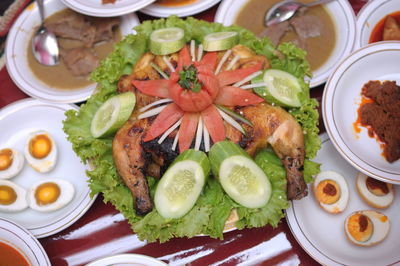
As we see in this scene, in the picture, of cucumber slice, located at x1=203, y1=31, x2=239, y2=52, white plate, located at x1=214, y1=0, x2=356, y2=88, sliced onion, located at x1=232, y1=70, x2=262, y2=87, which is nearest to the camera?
sliced onion, located at x1=232, y1=70, x2=262, y2=87

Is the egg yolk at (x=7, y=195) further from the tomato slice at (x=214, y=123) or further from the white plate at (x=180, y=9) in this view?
the white plate at (x=180, y=9)

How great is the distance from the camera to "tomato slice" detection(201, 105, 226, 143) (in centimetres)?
229

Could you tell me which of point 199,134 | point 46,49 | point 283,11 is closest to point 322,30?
point 283,11

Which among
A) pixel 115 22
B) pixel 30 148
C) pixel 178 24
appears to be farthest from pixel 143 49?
pixel 30 148

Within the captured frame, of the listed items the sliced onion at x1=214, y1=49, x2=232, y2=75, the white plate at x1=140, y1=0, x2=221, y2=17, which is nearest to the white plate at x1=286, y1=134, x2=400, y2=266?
the sliced onion at x1=214, y1=49, x2=232, y2=75

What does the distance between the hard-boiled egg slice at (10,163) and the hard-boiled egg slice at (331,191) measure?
2.05 meters

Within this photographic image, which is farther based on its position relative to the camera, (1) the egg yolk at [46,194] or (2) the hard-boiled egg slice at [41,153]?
(2) the hard-boiled egg slice at [41,153]

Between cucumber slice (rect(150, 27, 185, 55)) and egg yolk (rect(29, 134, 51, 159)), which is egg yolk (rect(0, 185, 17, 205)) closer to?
egg yolk (rect(29, 134, 51, 159))

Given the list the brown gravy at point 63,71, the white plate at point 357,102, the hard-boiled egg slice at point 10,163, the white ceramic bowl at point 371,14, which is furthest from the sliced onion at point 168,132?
the white ceramic bowl at point 371,14

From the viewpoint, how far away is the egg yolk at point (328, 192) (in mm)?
Answer: 2430

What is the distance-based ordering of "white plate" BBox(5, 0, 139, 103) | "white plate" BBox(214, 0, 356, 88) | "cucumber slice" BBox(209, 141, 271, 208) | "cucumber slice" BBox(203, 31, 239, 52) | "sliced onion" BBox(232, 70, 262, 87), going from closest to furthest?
"cucumber slice" BBox(209, 141, 271, 208), "sliced onion" BBox(232, 70, 262, 87), "cucumber slice" BBox(203, 31, 239, 52), "white plate" BBox(214, 0, 356, 88), "white plate" BBox(5, 0, 139, 103)

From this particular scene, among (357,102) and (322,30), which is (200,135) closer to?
(357,102)

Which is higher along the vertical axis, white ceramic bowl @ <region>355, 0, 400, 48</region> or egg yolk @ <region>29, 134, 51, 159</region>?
white ceramic bowl @ <region>355, 0, 400, 48</region>

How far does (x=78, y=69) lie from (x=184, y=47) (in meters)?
1.01
